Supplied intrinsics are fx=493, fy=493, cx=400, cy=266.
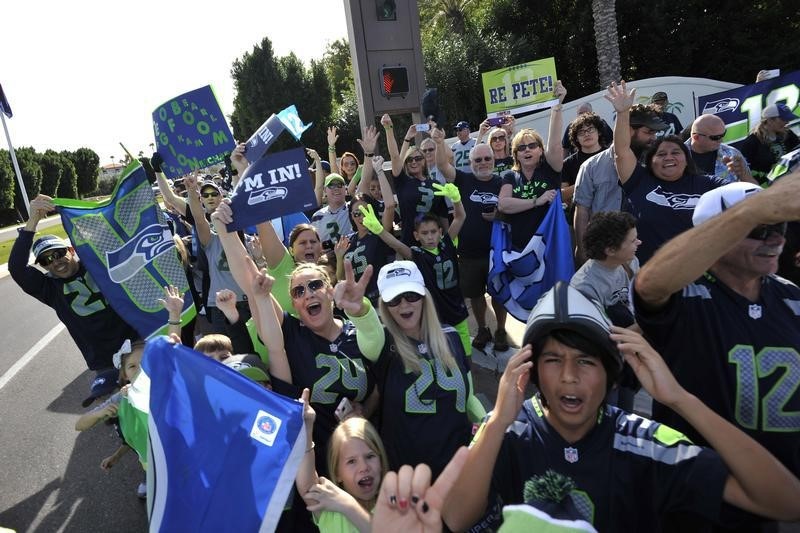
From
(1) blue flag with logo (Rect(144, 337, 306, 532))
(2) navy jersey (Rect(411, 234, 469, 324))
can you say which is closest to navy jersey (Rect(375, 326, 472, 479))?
(1) blue flag with logo (Rect(144, 337, 306, 532))

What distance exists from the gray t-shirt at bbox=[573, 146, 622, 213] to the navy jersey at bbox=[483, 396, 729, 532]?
3094 millimetres

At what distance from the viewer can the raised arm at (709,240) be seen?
1.36m

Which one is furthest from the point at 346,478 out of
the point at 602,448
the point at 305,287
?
the point at 602,448

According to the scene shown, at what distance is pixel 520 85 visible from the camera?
11266 mm

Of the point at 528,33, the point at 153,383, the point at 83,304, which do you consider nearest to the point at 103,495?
the point at 83,304

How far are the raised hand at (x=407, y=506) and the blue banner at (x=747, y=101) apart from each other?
20.8ft

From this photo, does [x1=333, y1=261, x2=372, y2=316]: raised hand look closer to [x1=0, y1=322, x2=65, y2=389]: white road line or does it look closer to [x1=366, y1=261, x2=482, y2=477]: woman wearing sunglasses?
[x1=366, y1=261, x2=482, y2=477]: woman wearing sunglasses

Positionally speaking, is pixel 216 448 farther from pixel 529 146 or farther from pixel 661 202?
pixel 529 146

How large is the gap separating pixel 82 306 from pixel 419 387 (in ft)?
10.5

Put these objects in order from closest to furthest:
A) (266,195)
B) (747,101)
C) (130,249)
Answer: (266,195) < (130,249) < (747,101)

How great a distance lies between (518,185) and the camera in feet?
15.3

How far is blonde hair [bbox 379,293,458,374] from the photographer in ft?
8.32

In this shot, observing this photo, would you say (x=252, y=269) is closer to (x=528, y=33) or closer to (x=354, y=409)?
(x=354, y=409)

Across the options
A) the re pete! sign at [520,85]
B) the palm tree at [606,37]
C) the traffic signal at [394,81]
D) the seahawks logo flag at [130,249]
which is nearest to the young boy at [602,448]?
the seahawks logo flag at [130,249]
